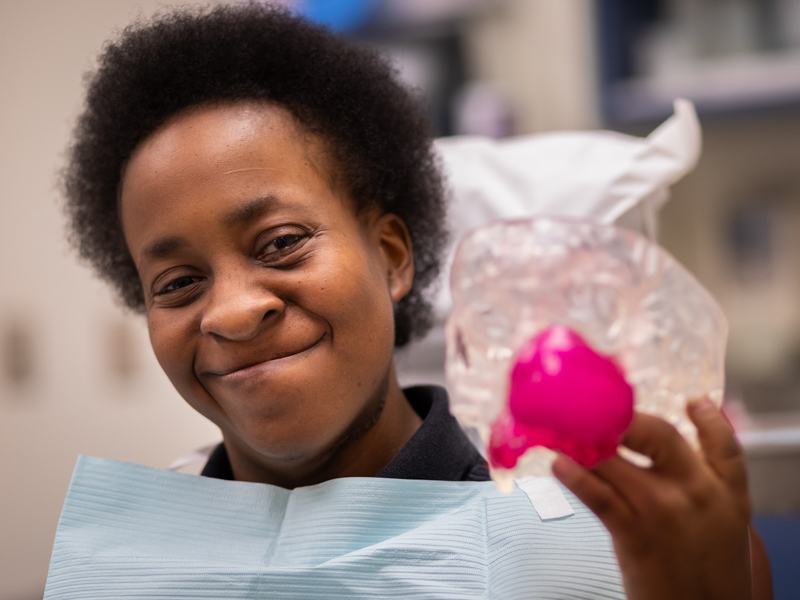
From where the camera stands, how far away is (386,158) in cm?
93

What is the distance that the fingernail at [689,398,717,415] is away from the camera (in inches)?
18.9

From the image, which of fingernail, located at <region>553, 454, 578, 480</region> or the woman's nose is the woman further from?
fingernail, located at <region>553, 454, 578, 480</region>

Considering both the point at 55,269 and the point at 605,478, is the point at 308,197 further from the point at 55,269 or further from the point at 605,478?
the point at 55,269

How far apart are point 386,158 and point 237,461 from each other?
425 mm

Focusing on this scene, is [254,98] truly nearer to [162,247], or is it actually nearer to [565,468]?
[162,247]

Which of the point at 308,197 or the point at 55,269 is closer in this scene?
the point at 308,197

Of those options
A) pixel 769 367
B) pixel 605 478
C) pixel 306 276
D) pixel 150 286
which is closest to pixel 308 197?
pixel 306 276

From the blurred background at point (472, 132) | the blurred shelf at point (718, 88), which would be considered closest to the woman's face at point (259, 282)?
the blurred background at point (472, 132)

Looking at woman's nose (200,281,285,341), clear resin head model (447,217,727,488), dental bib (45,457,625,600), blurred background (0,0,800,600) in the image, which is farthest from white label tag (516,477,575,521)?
blurred background (0,0,800,600)

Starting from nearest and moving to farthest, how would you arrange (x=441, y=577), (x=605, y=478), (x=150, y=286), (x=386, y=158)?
(x=605, y=478), (x=441, y=577), (x=150, y=286), (x=386, y=158)

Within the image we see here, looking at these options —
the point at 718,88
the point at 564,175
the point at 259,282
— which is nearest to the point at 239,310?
the point at 259,282

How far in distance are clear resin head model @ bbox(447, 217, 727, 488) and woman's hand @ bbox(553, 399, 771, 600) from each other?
0.08 feet

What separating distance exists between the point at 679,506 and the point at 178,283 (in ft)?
A: 1.81

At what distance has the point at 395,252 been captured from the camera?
35.3 inches
